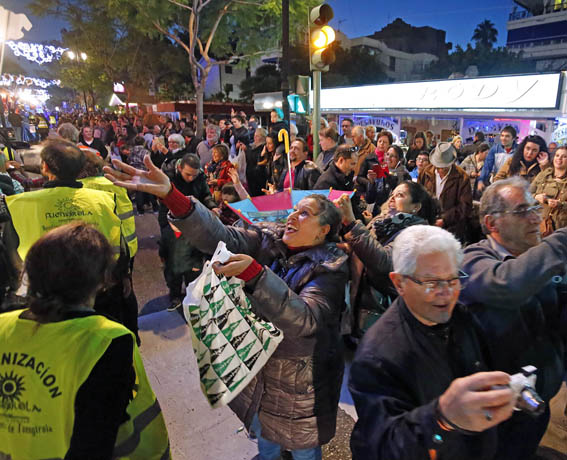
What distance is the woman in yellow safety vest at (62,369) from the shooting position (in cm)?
137

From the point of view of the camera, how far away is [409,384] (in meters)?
1.48

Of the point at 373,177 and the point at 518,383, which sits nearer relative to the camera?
the point at 518,383

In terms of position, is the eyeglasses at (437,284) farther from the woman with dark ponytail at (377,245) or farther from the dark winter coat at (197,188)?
the dark winter coat at (197,188)

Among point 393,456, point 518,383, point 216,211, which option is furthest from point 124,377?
point 216,211

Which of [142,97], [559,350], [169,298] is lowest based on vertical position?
[169,298]

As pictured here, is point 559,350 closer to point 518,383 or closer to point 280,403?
point 518,383

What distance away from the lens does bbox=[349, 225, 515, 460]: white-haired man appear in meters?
1.18

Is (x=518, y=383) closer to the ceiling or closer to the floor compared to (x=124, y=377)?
closer to the ceiling

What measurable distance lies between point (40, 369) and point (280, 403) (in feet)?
4.22

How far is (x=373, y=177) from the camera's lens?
5852 mm

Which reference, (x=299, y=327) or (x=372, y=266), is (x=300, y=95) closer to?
(x=372, y=266)

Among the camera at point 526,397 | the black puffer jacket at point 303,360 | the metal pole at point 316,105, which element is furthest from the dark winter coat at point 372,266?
the metal pole at point 316,105

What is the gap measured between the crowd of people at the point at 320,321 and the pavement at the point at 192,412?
0.59 metres

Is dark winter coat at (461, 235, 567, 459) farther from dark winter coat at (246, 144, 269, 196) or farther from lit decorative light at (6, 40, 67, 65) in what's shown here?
lit decorative light at (6, 40, 67, 65)
